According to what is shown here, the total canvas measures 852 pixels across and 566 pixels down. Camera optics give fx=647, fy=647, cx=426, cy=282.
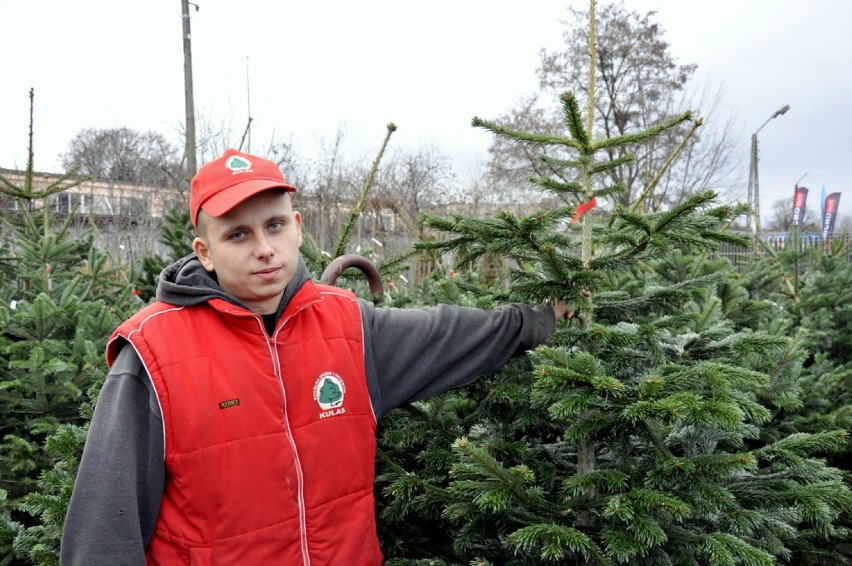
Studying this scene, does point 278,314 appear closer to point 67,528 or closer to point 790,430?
point 67,528

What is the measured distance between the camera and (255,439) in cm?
181

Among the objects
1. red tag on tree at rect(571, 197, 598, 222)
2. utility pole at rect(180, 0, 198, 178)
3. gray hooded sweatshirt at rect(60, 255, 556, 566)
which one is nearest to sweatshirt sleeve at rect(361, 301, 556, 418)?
gray hooded sweatshirt at rect(60, 255, 556, 566)

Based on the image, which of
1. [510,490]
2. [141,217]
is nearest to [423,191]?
[141,217]

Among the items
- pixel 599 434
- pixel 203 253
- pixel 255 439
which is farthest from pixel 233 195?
pixel 599 434

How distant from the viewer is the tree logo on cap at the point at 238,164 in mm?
1943

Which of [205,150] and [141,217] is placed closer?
A: [205,150]

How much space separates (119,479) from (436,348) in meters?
1.02

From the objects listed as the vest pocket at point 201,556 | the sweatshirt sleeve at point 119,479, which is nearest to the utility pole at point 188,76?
the sweatshirt sleeve at point 119,479

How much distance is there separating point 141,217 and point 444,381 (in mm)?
19071

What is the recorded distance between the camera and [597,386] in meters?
1.69

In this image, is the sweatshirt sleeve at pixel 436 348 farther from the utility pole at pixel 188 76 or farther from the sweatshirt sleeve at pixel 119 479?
the utility pole at pixel 188 76

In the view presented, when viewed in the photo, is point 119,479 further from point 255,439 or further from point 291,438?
point 291,438

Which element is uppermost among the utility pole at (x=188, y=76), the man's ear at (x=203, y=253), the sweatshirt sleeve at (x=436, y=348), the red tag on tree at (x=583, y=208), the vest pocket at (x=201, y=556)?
the utility pole at (x=188, y=76)

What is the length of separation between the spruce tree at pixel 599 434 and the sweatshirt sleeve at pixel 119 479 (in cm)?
74
